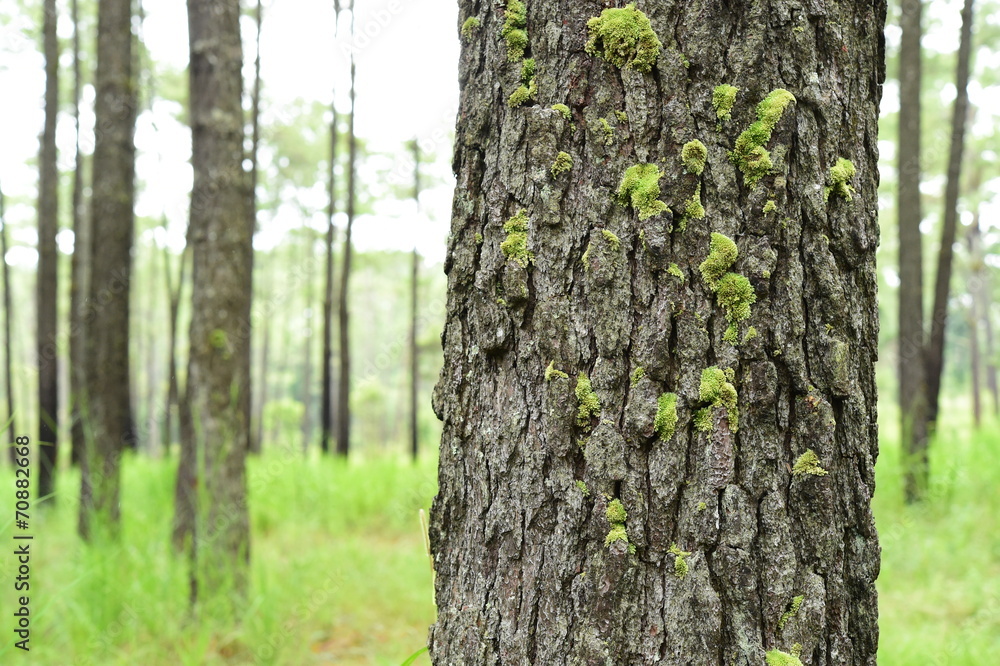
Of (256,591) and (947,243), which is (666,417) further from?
(947,243)

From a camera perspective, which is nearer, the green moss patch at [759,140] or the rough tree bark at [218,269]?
the green moss patch at [759,140]

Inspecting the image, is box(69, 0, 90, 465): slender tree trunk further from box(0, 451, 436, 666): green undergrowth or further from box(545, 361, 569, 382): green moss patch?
box(545, 361, 569, 382): green moss patch

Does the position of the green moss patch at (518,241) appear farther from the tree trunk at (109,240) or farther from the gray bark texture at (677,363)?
the tree trunk at (109,240)

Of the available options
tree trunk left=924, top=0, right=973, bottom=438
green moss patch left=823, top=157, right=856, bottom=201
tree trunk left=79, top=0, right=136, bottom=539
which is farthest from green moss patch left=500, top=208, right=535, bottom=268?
tree trunk left=924, top=0, right=973, bottom=438

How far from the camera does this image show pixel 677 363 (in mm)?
994

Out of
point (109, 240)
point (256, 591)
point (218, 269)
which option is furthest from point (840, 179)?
point (109, 240)

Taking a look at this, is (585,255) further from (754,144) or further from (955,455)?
(955,455)

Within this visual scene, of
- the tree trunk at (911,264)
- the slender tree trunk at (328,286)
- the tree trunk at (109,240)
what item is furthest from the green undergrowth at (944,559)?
the slender tree trunk at (328,286)

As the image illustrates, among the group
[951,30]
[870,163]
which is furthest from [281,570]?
[951,30]

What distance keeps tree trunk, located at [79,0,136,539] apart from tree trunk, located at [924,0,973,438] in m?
6.76

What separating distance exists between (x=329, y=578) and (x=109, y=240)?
3.05 m

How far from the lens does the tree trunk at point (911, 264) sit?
17.6 feet

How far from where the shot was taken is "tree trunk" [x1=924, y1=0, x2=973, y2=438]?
554cm

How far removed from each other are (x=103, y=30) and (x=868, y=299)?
558cm
